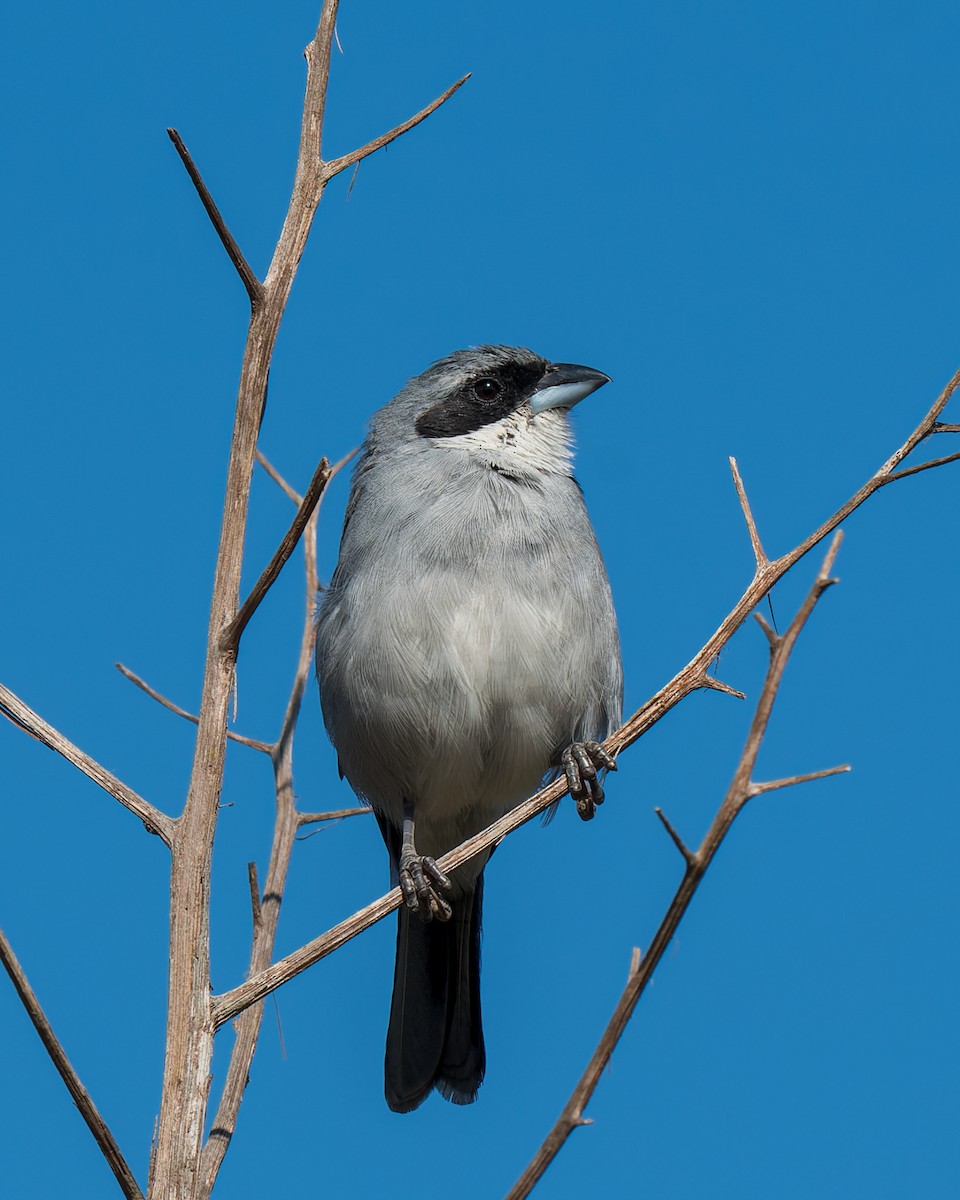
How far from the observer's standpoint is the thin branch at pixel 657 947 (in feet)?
10.4

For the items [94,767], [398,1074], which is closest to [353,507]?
[398,1074]

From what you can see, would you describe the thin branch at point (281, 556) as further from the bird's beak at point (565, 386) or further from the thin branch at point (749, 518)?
the bird's beak at point (565, 386)

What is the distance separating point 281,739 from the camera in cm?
563

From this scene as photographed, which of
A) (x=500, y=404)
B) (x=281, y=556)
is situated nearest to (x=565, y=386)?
(x=500, y=404)

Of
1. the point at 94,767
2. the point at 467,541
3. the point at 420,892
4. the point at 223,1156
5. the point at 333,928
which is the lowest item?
the point at 223,1156

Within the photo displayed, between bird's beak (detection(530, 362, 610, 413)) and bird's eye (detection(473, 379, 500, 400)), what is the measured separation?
0.18 meters

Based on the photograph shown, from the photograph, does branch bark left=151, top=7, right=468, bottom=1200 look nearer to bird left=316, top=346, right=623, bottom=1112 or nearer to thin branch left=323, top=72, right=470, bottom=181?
thin branch left=323, top=72, right=470, bottom=181

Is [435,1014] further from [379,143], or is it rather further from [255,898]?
[379,143]

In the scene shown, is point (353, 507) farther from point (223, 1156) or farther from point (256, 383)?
point (223, 1156)

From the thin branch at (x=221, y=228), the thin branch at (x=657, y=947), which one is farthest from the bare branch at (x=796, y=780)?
the thin branch at (x=221, y=228)

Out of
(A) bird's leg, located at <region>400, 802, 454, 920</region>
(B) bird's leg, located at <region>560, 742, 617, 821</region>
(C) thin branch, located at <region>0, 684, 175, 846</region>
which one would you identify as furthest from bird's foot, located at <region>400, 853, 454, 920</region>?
(C) thin branch, located at <region>0, 684, 175, 846</region>

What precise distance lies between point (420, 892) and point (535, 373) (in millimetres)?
2512

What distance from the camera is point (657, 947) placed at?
10.3 feet

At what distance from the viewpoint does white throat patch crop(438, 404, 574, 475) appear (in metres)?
6.08
